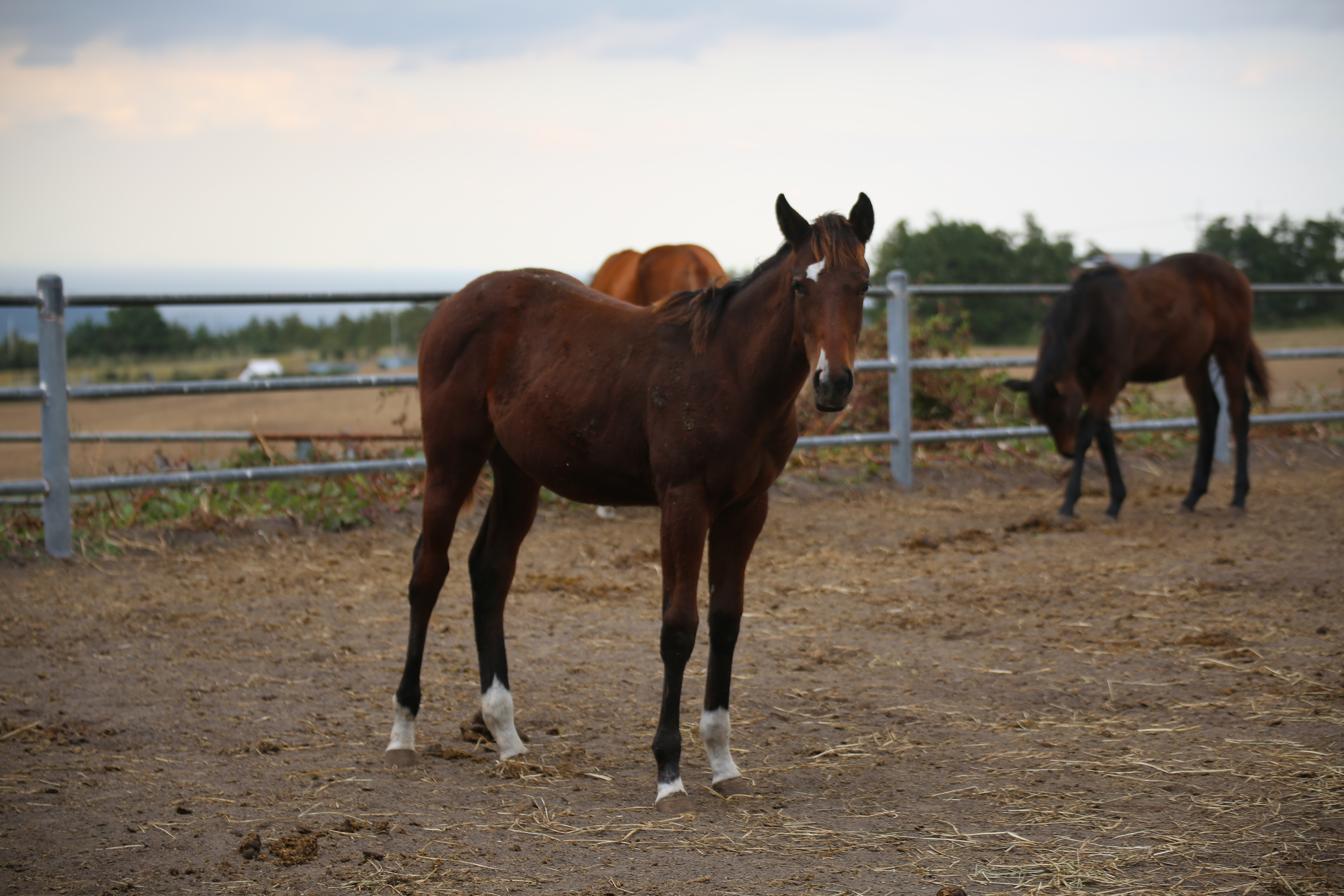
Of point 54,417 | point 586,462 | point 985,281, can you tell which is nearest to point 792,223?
point 586,462

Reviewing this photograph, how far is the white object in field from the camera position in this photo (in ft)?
46.4

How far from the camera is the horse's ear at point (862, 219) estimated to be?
295 cm

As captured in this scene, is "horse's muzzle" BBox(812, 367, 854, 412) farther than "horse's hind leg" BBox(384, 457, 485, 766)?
No

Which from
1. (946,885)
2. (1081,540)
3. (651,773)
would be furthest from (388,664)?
(1081,540)

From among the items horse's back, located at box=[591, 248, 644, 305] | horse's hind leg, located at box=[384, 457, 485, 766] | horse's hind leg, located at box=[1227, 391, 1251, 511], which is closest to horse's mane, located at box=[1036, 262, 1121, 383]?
horse's hind leg, located at box=[1227, 391, 1251, 511]

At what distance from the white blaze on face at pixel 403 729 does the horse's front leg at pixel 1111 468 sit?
5.54 meters

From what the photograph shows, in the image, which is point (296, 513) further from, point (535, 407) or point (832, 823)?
point (832, 823)

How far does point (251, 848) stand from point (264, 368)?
48.2 feet

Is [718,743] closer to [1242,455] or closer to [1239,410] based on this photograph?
[1242,455]

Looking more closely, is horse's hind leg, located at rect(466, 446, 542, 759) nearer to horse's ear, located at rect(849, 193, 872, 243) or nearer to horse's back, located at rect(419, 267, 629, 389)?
horse's back, located at rect(419, 267, 629, 389)

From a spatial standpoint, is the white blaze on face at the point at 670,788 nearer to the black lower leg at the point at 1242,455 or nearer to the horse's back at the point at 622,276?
the horse's back at the point at 622,276

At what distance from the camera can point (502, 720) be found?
3.43 meters

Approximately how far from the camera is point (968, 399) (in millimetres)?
9859

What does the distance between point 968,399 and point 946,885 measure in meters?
7.92
